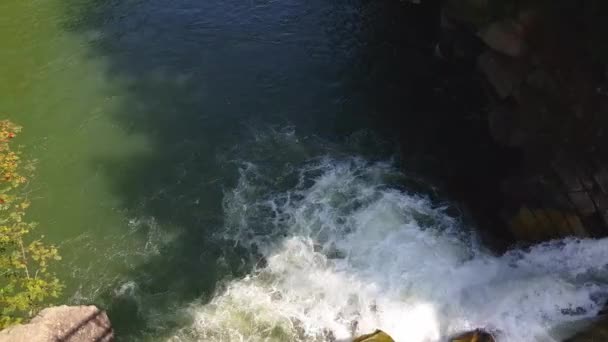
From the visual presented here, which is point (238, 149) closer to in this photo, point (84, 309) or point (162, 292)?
point (162, 292)

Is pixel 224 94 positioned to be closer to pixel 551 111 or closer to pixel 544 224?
pixel 551 111

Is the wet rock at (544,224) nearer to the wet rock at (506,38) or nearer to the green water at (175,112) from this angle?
the green water at (175,112)

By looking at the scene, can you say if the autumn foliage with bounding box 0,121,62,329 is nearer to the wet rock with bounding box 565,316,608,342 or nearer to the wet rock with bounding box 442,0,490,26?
the wet rock with bounding box 565,316,608,342

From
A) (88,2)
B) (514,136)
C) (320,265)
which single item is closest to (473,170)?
(514,136)

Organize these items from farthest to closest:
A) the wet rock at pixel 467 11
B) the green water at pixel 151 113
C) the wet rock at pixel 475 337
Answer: the wet rock at pixel 467 11 → the green water at pixel 151 113 → the wet rock at pixel 475 337

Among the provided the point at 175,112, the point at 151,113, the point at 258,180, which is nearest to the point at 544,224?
the point at 258,180

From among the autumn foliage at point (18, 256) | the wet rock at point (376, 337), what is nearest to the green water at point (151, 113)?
the autumn foliage at point (18, 256)

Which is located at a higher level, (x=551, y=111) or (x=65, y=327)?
(x=551, y=111)
